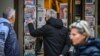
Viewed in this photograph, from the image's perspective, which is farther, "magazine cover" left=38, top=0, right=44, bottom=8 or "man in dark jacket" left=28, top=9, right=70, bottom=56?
"magazine cover" left=38, top=0, right=44, bottom=8

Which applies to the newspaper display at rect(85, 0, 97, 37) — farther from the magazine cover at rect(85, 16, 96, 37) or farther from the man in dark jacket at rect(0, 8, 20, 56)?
the man in dark jacket at rect(0, 8, 20, 56)

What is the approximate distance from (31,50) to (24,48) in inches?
7.3

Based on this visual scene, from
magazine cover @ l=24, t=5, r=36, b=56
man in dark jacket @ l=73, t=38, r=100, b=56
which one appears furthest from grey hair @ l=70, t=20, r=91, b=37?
magazine cover @ l=24, t=5, r=36, b=56

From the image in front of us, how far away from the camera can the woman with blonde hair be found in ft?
16.5

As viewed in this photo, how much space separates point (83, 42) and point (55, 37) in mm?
3462

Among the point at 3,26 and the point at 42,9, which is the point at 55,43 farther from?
the point at 3,26

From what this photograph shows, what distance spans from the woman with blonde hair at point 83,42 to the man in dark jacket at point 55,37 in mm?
3285

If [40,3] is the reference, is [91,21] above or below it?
below

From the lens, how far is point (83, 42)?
5105 millimetres

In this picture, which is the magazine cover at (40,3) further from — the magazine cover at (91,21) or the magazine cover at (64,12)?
the magazine cover at (91,21)

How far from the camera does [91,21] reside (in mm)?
10938

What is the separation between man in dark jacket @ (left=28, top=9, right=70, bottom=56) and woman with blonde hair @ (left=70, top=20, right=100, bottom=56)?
3285mm

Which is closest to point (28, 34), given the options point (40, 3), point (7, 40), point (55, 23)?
point (40, 3)

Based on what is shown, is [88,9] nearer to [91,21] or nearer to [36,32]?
[91,21]
